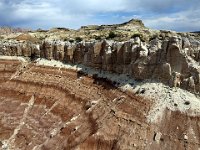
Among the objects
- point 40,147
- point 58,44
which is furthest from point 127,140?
point 58,44

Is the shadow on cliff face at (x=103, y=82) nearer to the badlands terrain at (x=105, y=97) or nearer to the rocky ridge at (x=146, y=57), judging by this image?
the badlands terrain at (x=105, y=97)

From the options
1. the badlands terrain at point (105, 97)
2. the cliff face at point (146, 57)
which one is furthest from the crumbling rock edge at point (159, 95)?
the cliff face at point (146, 57)

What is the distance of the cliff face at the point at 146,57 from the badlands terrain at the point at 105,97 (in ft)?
0.43

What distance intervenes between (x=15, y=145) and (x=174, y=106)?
2595 centimetres

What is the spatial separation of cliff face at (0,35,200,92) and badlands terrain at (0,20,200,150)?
0.43 ft

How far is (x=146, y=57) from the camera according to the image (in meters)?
57.4

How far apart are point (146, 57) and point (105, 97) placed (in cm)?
866

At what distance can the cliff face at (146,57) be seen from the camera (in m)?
53.3

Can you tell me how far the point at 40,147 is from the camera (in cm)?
5747

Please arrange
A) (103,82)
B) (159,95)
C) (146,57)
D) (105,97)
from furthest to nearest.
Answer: (103,82)
(105,97)
(146,57)
(159,95)

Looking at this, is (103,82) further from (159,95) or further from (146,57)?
(159,95)

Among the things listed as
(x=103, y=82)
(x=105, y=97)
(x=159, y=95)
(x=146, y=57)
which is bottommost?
(x=105, y=97)

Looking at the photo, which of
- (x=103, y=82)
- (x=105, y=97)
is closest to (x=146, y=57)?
(x=105, y=97)

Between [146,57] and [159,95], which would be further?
[146,57]
